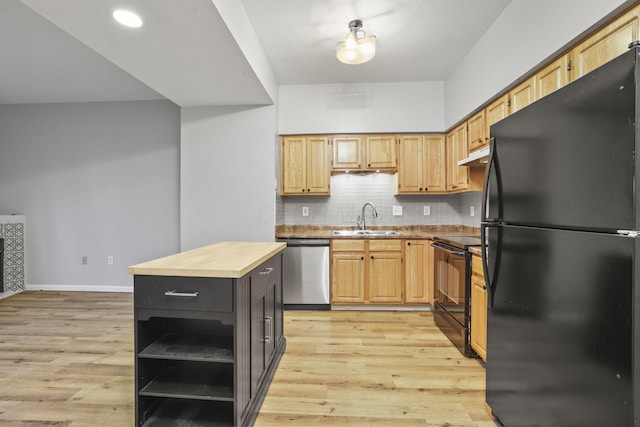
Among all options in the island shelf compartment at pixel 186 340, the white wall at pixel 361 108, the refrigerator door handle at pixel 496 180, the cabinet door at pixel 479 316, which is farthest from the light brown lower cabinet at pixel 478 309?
the white wall at pixel 361 108

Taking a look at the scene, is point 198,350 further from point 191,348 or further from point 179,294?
point 179,294

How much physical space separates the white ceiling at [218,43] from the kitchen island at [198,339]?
5.09ft

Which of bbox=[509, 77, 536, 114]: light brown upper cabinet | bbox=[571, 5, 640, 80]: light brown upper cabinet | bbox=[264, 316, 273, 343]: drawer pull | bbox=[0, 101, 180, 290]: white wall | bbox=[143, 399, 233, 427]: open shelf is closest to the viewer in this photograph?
bbox=[571, 5, 640, 80]: light brown upper cabinet

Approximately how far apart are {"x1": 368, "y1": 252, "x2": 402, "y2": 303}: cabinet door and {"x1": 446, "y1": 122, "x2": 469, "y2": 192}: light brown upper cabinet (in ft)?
3.42

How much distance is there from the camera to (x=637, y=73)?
893 millimetres

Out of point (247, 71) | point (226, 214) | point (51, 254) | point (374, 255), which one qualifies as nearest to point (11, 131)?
point (51, 254)

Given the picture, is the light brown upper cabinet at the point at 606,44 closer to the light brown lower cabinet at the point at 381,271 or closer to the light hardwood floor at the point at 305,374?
the light hardwood floor at the point at 305,374

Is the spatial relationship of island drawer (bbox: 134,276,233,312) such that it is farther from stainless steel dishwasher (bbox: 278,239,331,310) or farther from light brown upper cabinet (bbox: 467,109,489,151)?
light brown upper cabinet (bbox: 467,109,489,151)

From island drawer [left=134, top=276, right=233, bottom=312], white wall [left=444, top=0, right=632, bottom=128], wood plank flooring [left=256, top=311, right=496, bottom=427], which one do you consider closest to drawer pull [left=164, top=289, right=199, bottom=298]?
island drawer [left=134, top=276, right=233, bottom=312]

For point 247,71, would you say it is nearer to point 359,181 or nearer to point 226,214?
point 226,214

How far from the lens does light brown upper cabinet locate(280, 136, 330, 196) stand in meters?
3.97

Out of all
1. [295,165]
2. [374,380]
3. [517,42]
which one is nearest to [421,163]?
[295,165]

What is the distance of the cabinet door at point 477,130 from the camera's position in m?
2.97

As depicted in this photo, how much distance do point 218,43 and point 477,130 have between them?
2.45m
